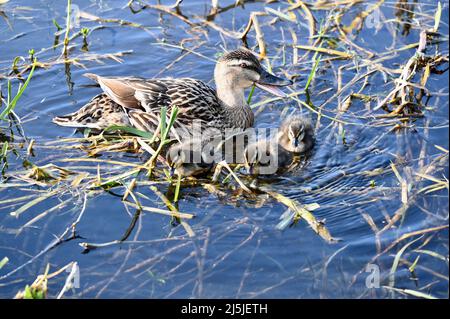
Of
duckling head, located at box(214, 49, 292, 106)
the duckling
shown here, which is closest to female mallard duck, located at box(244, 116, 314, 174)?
the duckling

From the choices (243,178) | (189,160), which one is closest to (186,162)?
(189,160)

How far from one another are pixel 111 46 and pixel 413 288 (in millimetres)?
4016

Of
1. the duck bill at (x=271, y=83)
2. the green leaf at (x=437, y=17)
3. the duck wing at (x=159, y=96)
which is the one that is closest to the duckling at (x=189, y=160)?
the duck wing at (x=159, y=96)

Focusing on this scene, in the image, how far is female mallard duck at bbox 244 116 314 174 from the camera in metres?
5.75

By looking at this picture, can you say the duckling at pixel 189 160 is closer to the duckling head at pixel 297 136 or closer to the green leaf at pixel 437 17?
the duckling head at pixel 297 136

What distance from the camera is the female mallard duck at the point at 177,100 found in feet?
20.0

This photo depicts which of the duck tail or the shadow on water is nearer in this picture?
the shadow on water

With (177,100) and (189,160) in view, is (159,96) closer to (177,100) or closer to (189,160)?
(177,100)

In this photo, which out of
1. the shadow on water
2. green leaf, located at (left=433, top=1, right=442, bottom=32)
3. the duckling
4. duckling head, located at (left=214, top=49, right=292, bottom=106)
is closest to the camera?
the shadow on water

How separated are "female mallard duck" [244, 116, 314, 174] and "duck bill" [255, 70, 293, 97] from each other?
0.41m

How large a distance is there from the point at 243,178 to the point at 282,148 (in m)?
0.53

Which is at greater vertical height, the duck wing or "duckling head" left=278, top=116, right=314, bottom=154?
the duck wing

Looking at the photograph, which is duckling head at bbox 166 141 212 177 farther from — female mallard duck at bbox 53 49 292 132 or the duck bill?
the duck bill

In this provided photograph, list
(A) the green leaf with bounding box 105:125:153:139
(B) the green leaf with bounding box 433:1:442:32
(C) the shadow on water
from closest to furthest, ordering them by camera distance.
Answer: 1. (C) the shadow on water
2. (A) the green leaf with bounding box 105:125:153:139
3. (B) the green leaf with bounding box 433:1:442:32
